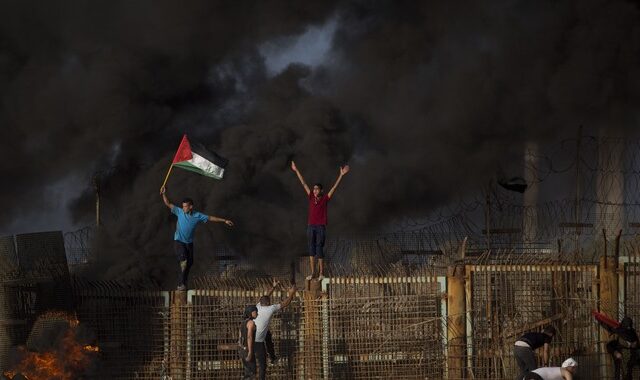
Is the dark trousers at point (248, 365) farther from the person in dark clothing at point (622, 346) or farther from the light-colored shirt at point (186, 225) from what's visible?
the person in dark clothing at point (622, 346)

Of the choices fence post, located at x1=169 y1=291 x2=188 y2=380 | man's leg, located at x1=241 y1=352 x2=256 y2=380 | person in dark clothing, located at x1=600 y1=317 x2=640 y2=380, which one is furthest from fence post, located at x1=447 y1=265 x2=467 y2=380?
fence post, located at x1=169 y1=291 x2=188 y2=380

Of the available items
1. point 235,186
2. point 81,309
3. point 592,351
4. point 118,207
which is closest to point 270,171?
point 235,186

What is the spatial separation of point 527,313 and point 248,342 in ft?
13.9

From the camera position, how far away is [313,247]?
15.7 meters

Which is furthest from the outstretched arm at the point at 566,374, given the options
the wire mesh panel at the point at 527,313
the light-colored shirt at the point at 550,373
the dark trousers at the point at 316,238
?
the dark trousers at the point at 316,238

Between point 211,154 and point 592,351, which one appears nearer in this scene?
point 592,351

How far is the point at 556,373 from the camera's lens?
11.7 m

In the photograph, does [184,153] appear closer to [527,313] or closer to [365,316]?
[365,316]

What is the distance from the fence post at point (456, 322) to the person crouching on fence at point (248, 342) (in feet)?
9.65

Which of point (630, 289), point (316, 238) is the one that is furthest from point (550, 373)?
point (316, 238)

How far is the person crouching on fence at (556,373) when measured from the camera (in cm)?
1148

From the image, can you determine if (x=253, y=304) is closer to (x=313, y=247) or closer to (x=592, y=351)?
(x=313, y=247)

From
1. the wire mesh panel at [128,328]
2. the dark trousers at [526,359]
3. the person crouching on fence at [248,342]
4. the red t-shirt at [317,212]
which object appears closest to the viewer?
the dark trousers at [526,359]

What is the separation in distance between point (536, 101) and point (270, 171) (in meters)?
6.90
